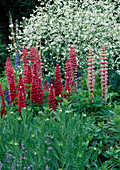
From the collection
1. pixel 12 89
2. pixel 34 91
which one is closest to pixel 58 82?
pixel 34 91

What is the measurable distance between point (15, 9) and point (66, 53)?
18.3 ft

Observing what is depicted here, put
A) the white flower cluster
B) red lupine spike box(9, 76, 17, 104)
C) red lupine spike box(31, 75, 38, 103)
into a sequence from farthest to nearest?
the white flower cluster → red lupine spike box(9, 76, 17, 104) → red lupine spike box(31, 75, 38, 103)

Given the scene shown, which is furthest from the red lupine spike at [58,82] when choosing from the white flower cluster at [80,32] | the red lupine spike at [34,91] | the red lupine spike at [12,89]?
the white flower cluster at [80,32]

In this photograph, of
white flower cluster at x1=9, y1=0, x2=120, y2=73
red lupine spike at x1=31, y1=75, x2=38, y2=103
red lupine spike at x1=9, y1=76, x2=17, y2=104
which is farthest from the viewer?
white flower cluster at x1=9, y1=0, x2=120, y2=73

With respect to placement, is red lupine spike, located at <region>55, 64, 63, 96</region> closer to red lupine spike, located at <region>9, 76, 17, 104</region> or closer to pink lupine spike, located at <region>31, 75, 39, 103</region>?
pink lupine spike, located at <region>31, 75, 39, 103</region>

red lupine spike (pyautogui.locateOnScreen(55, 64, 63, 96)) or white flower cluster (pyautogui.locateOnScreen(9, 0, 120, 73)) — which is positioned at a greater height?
white flower cluster (pyautogui.locateOnScreen(9, 0, 120, 73))

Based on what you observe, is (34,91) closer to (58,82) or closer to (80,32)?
(58,82)

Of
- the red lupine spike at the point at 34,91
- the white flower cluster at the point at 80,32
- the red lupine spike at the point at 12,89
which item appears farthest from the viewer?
the white flower cluster at the point at 80,32

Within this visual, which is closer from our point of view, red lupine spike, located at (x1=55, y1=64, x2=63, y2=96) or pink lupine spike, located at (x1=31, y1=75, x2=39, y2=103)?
pink lupine spike, located at (x1=31, y1=75, x2=39, y2=103)

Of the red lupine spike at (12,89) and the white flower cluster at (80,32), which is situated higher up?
the white flower cluster at (80,32)

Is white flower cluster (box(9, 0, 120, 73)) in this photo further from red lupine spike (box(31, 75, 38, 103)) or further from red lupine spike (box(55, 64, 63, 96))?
red lupine spike (box(31, 75, 38, 103))

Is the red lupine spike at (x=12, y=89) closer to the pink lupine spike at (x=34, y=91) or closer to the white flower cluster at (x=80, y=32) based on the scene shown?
the pink lupine spike at (x=34, y=91)

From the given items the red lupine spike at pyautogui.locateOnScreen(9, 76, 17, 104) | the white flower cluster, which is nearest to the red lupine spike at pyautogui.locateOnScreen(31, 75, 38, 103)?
the red lupine spike at pyautogui.locateOnScreen(9, 76, 17, 104)

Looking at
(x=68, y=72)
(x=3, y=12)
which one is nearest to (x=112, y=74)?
(x=68, y=72)
